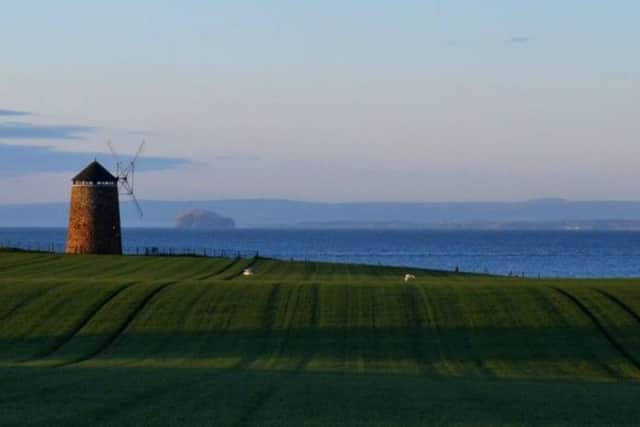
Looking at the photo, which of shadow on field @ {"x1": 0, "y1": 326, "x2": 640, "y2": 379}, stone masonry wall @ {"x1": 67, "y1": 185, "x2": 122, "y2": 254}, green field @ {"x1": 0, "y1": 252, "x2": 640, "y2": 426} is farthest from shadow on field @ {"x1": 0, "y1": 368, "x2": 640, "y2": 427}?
stone masonry wall @ {"x1": 67, "y1": 185, "x2": 122, "y2": 254}

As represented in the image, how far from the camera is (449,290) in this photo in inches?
2992

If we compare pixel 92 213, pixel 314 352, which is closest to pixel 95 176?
pixel 92 213

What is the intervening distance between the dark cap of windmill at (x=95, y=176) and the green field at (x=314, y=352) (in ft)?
114

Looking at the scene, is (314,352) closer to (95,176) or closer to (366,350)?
(366,350)

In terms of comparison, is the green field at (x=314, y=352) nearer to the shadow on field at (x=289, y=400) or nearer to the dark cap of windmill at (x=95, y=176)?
the shadow on field at (x=289, y=400)

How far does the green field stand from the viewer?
33.4 metres

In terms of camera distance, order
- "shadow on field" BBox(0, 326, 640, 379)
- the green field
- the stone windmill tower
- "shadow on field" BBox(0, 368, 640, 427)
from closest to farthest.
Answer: "shadow on field" BBox(0, 368, 640, 427), the green field, "shadow on field" BBox(0, 326, 640, 379), the stone windmill tower

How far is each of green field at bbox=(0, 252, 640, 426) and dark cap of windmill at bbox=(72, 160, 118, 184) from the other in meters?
34.8

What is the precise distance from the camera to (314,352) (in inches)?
2233

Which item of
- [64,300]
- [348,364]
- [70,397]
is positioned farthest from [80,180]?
[70,397]

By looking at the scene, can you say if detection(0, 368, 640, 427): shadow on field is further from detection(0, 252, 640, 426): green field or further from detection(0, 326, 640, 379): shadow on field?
detection(0, 326, 640, 379): shadow on field

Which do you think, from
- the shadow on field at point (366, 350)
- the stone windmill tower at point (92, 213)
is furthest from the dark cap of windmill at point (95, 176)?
the shadow on field at point (366, 350)

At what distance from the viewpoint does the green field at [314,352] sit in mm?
33406

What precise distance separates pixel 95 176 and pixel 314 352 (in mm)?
75697
